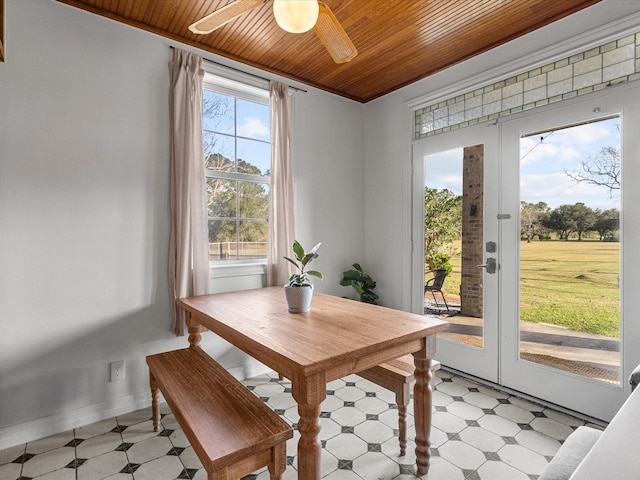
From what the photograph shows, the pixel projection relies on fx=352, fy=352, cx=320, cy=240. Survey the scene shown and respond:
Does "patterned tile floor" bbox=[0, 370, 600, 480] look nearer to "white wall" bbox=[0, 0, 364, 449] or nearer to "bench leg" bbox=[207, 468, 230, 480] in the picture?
"white wall" bbox=[0, 0, 364, 449]

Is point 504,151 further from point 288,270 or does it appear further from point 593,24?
point 288,270

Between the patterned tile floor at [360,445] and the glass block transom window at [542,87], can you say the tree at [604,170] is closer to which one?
the glass block transom window at [542,87]

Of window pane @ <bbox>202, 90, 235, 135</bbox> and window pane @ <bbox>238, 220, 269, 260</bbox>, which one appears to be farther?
window pane @ <bbox>238, 220, 269, 260</bbox>

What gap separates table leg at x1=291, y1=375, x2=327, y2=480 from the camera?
132 cm

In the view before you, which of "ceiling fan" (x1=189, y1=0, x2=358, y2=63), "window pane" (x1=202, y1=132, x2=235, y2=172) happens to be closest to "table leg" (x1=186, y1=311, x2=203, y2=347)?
"window pane" (x1=202, y1=132, x2=235, y2=172)

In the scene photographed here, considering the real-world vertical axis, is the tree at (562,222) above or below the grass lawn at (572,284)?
above

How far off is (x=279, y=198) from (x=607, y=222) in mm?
2399

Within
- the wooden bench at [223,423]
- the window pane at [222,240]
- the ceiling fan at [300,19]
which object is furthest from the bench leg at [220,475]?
the window pane at [222,240]

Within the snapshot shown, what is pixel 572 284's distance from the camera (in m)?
2.45

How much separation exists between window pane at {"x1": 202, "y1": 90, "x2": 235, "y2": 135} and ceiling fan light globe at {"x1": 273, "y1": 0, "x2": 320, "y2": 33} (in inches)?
62.0

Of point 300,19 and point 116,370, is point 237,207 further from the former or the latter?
point 300,19

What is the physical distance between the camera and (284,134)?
125 inches

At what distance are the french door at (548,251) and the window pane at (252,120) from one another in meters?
1.55

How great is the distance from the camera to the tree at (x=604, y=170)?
225cm
